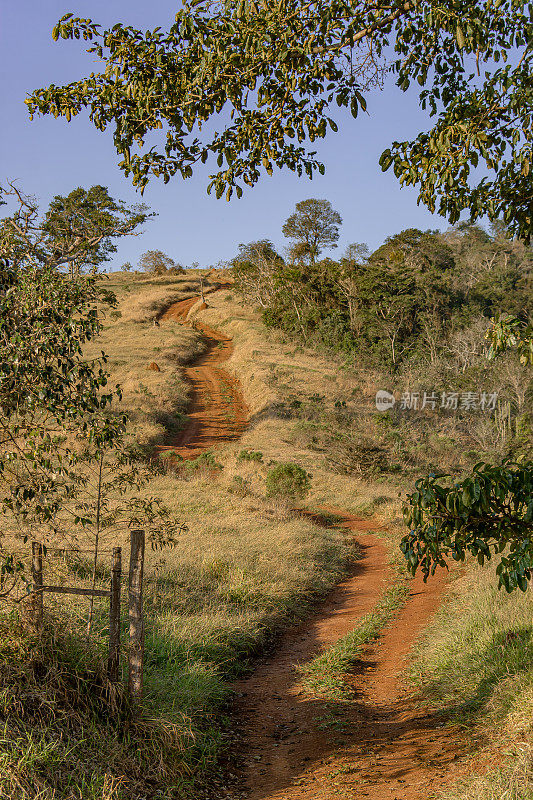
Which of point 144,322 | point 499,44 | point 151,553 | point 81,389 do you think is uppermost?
point 144,322

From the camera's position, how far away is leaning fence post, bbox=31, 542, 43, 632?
4.56m

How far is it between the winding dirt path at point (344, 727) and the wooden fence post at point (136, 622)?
1.00 m

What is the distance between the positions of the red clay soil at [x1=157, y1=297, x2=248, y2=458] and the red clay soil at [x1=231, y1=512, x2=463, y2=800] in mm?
14431

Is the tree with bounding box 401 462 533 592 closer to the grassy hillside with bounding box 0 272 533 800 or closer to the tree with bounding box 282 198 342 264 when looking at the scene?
the grassy hillside with bounding box 0 272 533 800

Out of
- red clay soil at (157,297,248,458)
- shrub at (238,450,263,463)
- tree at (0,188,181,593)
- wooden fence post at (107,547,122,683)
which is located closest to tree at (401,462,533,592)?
tree at (0,188,181,593)

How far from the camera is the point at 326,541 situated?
12625mm

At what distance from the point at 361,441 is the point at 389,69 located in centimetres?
1632

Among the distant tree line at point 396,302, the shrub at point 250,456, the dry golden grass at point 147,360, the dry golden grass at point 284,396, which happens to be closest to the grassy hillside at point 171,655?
the dry golden grass at point 284,396

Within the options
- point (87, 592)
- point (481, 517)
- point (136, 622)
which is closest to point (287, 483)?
point (136, 622)

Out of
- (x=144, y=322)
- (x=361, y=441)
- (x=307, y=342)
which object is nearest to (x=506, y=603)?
(x=361, y=441)

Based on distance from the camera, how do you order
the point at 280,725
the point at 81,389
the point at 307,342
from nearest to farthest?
the point at 81,389, the point at 280,725, the point at 307,342

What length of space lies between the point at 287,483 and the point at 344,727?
35.6ft

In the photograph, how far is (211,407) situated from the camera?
27922mm

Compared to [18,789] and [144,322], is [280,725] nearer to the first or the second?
[18,789]
